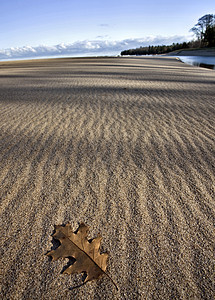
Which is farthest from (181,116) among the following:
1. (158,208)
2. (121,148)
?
(158,208)

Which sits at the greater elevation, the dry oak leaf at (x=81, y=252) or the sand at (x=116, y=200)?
the dry oak leaf at (x=81, y=252)

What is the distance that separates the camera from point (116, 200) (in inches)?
60.4

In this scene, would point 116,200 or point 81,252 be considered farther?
point 116,200

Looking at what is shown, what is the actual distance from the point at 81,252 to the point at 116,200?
52cm

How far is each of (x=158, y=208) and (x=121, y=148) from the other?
97cm

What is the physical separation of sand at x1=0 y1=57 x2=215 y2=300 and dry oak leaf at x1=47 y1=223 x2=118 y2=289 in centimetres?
4

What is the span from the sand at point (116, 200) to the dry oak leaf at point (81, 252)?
4 centimetres

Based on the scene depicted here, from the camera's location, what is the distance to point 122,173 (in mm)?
1853

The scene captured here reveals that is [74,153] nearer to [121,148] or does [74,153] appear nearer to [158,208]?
[121,148]

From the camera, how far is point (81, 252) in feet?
3.56

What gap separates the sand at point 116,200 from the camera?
102 centimetres

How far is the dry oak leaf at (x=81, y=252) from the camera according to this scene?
3.40 feet

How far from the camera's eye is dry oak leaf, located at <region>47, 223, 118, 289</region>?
40.8 inches

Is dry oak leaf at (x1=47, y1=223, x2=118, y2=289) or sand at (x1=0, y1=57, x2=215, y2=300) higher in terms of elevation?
dry oak leaf at (x1=47, y1=223, x2=118, y2=289)
